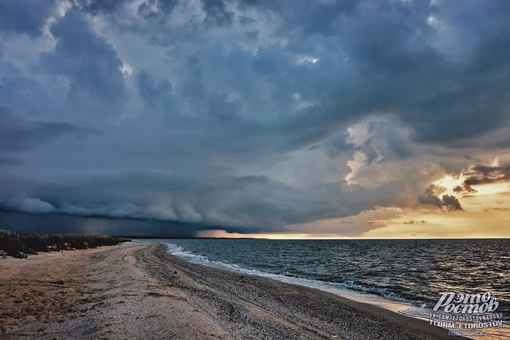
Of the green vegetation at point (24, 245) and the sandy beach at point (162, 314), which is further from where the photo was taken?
the green vegetation at point (24, 245)

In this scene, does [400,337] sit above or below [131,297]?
below

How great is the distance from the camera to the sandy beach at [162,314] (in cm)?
941

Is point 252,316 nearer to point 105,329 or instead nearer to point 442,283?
point 105,329

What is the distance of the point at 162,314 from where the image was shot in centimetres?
1098

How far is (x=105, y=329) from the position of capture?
29.9 feet

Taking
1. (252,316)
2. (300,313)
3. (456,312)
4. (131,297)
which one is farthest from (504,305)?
(131,297)

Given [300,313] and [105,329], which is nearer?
[105,329]

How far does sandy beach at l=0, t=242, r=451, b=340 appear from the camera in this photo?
941cm

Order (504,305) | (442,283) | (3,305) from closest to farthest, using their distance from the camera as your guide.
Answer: (3,305), (504,305), (442,283)

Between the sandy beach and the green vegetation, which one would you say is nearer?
the sandy beach

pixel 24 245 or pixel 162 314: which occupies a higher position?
pixel 162 314

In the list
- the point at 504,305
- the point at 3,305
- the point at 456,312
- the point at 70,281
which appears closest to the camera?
the point at 3,305

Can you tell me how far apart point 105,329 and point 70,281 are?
1085 centimetres

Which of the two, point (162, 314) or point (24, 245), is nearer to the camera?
point (162, 314)
